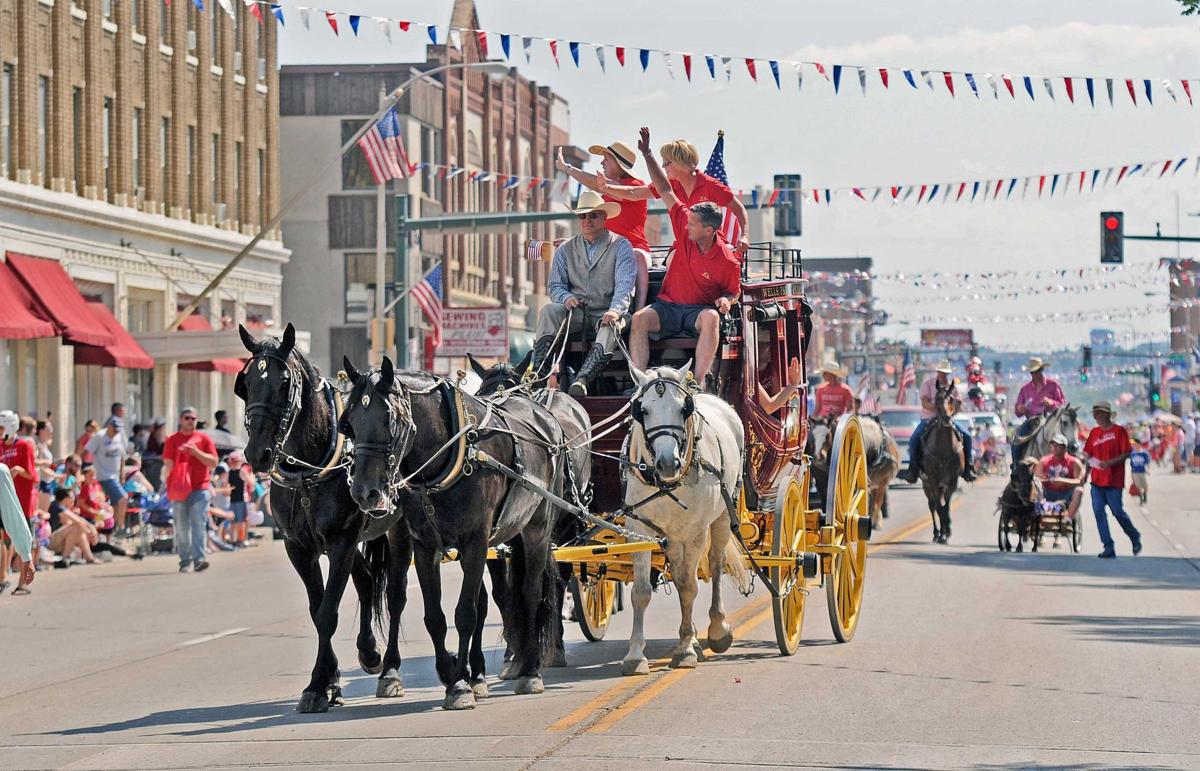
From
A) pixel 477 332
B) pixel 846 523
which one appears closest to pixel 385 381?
pixel 846 523

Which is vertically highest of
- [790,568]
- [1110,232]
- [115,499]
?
[1110,232]

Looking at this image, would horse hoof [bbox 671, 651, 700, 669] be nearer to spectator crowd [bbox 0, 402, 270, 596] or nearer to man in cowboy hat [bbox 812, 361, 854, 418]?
spectator crowd [bbox 0, 402, 270, 596]

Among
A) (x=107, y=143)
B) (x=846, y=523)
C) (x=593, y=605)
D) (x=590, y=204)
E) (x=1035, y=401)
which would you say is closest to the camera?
(x=590, y=204)

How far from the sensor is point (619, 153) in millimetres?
14281

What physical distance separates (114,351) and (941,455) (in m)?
15.1

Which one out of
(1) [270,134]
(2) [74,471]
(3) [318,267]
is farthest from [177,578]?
(3) [318,267]

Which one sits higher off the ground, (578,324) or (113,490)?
(578,324)

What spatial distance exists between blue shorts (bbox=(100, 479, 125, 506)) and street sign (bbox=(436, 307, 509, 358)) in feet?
32.8

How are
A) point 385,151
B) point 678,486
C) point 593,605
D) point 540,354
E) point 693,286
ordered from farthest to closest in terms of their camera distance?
point 385,151
point 593,605
point 693,286
point 540,354
point 678,486

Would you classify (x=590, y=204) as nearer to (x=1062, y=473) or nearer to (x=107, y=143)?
(x=1062, y=473)

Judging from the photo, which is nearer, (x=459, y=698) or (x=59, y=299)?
(x=459, y=698)

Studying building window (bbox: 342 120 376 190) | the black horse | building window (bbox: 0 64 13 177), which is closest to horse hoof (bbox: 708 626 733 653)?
the black horse

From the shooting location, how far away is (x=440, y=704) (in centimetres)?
1116

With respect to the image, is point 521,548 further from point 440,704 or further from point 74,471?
point 74,471
